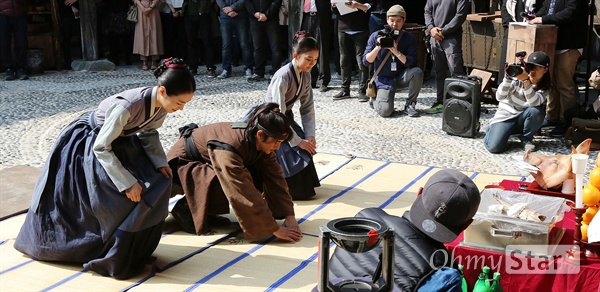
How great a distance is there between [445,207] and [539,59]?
3532 mm

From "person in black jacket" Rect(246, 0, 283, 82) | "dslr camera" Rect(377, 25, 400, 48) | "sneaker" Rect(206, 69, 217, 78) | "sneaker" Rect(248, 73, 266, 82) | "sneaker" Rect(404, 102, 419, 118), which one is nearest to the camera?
"dslr camera" Rect(377, 25, 400, 48)

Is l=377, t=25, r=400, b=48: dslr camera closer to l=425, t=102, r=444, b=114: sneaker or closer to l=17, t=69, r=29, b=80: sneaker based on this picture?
l=425, t=102, r=444, b=114: sneaker

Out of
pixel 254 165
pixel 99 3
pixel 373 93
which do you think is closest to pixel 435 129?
pixel 373 93

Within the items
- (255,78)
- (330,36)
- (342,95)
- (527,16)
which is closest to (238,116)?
(342,95)

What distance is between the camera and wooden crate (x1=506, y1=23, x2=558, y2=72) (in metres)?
6.75

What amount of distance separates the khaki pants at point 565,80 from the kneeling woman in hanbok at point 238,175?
143 inches

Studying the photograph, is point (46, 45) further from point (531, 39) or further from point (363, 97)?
point (531, 39)

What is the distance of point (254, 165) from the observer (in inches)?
176

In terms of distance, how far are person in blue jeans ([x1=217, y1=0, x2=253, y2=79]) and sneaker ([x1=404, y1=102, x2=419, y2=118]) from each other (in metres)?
2.74

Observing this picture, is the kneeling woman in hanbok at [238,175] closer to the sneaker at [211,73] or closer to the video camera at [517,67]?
the video camera at [517,67]

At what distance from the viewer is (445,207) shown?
10.1 ft

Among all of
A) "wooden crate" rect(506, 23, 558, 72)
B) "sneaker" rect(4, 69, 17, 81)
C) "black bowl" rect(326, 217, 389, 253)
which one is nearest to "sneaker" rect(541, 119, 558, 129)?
"wooden crate" rect(506, 23, 558, 72)

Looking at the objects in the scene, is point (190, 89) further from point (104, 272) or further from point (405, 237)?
point (405, 237)

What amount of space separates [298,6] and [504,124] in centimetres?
419
